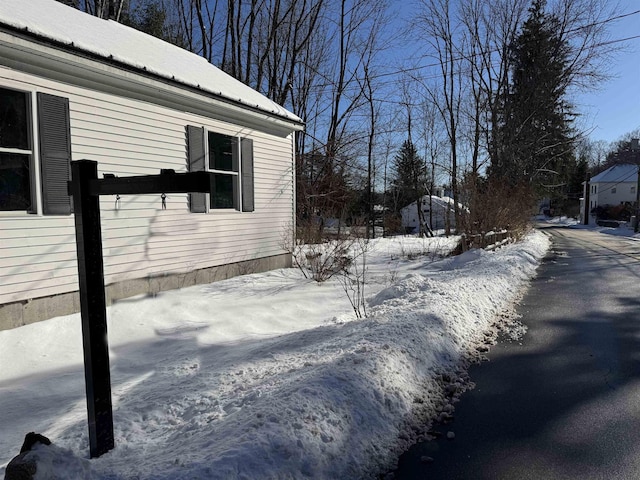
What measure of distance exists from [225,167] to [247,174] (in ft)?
1.64

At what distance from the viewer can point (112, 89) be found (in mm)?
6055

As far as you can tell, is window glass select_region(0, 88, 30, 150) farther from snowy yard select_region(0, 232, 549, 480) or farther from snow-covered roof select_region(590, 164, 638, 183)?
snow-covered roof select_region(590, 164, 638, 183)

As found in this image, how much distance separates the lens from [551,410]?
318cm

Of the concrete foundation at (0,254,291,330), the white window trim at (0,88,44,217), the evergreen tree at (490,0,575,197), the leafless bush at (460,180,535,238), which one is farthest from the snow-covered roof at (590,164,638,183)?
the white window trim at (0,88,44,217)

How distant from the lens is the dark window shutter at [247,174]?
8.59 metres

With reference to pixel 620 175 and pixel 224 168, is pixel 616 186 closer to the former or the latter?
pixel 620 175

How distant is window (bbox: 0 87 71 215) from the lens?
493 centimetres

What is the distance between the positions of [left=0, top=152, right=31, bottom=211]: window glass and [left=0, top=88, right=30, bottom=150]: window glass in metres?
0.15

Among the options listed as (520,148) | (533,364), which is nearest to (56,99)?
(533,364)

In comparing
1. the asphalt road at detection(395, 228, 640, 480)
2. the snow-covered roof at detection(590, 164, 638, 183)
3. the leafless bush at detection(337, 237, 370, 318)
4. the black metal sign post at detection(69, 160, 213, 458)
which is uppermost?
the snow-covered roof at detection(590, 164, 638, 183)

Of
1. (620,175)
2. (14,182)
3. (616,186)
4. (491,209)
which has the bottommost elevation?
(491,209)

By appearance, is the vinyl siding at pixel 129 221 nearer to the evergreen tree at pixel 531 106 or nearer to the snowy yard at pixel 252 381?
the snowy yard at pixel 252 381

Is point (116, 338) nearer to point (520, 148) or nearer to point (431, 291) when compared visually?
point (431, 291)

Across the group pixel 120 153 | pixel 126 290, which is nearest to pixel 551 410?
pixel 126 290
